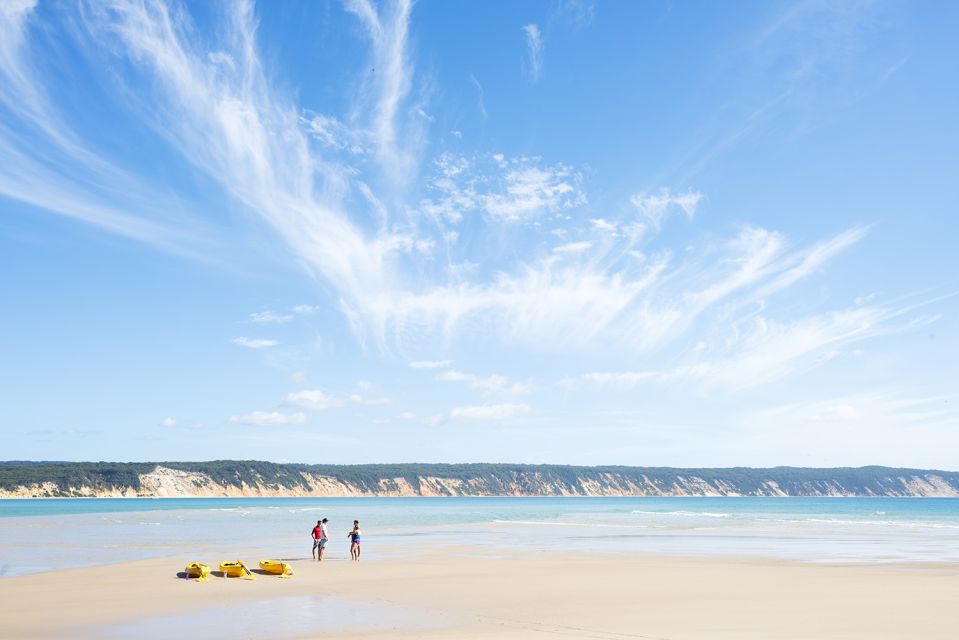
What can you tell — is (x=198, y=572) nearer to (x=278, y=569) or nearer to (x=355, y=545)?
(x=278, y=569)

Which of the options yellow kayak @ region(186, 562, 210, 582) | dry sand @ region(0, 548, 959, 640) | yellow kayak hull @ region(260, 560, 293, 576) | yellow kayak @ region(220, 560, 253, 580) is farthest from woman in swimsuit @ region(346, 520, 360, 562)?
yellow kayak @ region(186, 562, 210, 582)

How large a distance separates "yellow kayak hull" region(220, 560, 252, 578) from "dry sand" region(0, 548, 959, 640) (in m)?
0.45

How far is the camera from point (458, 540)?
52.0 m

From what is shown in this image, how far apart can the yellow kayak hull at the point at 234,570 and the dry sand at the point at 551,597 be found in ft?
1.47

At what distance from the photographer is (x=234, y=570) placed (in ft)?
92.8

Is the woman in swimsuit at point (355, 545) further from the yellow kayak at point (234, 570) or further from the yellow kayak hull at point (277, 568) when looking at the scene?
the yellow kayak at point (234, 570)

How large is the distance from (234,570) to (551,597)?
11956 mm

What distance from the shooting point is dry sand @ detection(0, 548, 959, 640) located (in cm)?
1830

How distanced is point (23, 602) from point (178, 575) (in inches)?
257

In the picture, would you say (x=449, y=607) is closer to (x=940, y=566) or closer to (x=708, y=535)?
(x=940, y=566)

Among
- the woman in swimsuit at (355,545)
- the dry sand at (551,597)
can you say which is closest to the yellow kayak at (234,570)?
the dry sand at (551,597)

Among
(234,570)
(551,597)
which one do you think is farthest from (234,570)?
(551,597)

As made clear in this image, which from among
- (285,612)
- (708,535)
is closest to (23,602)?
(285,612)

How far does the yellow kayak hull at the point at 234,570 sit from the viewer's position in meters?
28.2
